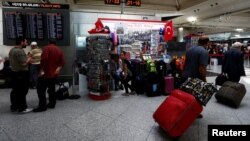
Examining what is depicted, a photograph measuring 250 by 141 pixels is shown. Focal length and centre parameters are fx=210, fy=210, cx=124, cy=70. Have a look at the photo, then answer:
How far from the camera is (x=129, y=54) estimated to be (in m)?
6.84

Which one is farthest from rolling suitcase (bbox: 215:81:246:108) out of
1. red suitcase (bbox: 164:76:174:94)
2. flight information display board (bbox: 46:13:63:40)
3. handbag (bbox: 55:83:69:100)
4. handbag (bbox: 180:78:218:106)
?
flight information display board (bbox: 46:13:63:40)

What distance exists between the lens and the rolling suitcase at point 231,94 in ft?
14.9

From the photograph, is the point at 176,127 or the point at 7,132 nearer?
the point at 176,127

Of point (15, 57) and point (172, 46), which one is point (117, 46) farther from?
point (15, 57)

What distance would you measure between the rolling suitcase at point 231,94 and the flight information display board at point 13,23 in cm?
625

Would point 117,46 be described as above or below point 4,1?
below

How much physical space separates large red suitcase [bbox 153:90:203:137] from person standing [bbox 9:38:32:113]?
9.25 feet

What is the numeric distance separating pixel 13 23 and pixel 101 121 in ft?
16.6

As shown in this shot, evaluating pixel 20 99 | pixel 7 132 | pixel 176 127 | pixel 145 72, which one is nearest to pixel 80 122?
pixel 7 132

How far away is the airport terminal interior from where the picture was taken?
335cm

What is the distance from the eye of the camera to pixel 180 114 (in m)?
2.83

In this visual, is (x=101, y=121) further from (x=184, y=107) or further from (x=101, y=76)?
(x=101, y=76)

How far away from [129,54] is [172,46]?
240 centimetres

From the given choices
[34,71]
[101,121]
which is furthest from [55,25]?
[101,121]
